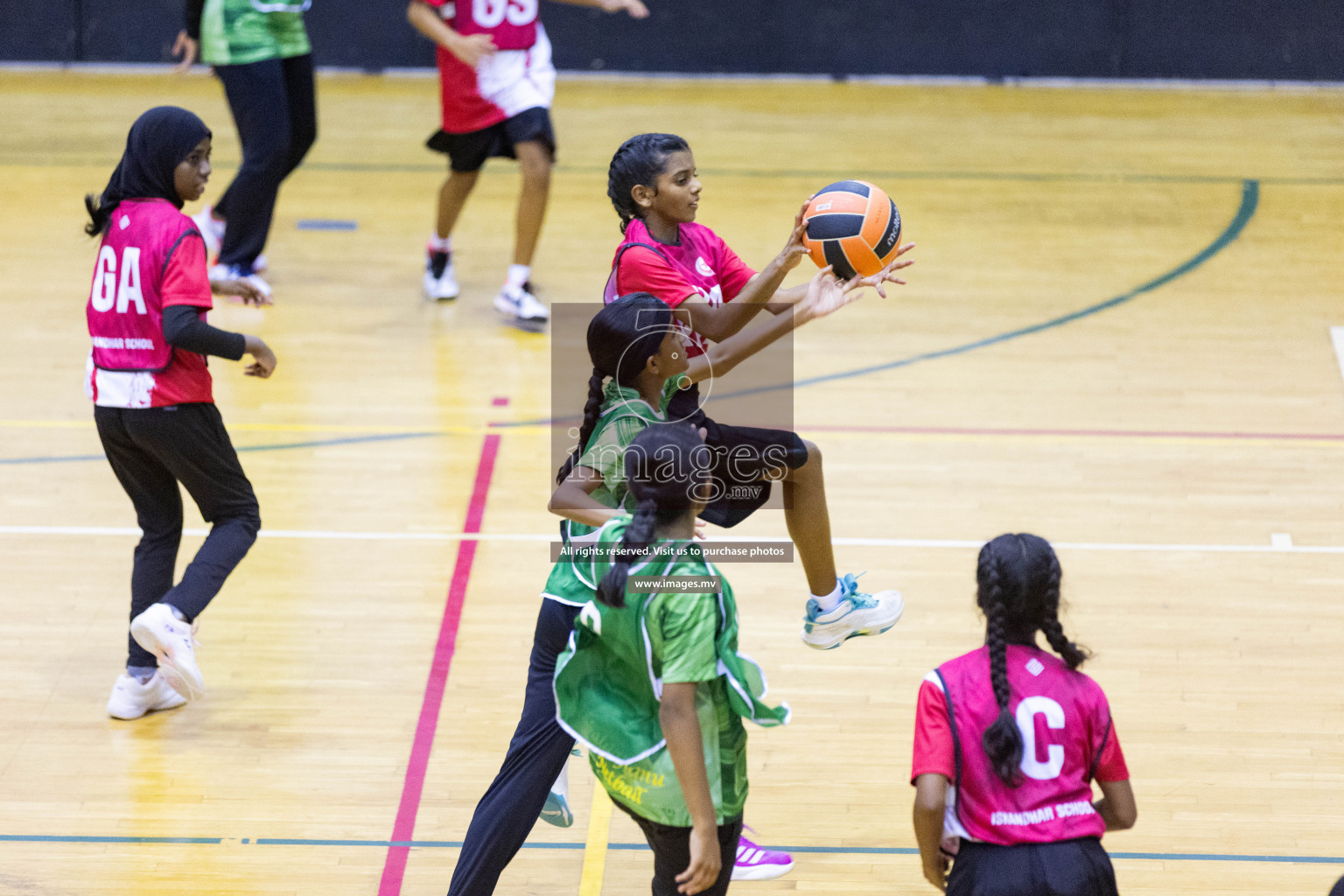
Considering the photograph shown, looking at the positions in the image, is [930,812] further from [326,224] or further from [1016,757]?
[326,224]

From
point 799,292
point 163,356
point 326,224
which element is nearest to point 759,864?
point 799,292

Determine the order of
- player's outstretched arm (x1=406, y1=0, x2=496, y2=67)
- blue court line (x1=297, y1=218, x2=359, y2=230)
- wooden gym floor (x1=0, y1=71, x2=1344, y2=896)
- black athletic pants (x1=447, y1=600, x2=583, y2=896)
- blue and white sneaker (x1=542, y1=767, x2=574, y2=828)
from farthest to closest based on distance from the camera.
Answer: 1. blue court line (x1=297, y1=218, x2=359, y2=230)
2. player's outstretched arm (x1=406, y1=0, x2=496, y2=67)
3. wooden gym floor (x1=0, y1=71, x2=1344, y2=896)
4. blue and white sneaker (x1=542, y1=767, x2=574, y2=828)
5. black athletic pants (x1=447, y1=600, x2=583, y2=896)

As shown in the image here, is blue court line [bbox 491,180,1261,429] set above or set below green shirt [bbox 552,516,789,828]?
below

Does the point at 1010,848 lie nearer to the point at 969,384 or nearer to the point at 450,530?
the point at 450,530

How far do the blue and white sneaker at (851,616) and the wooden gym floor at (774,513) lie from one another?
1.11 ft

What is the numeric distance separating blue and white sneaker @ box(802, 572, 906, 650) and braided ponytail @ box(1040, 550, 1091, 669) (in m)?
1.36

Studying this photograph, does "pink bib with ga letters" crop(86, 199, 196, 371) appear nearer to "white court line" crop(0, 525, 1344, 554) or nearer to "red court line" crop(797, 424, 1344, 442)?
Result: "white court line" crop(0, 525, 1344, 554)

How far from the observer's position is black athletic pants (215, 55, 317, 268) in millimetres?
7262

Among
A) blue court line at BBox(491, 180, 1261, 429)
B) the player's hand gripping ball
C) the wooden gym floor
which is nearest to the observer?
the wooden gym floor

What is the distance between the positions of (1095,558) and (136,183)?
339cm

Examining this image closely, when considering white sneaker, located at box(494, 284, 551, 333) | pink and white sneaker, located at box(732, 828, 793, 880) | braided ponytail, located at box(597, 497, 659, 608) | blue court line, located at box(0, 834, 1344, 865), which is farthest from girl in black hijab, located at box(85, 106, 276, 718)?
white sneaker, located at box(494, 284, 551, 333)

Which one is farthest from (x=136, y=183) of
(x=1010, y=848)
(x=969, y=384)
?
(x=969, y=384)

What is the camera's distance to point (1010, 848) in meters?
2.65

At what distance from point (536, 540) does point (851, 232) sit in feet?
5.41
